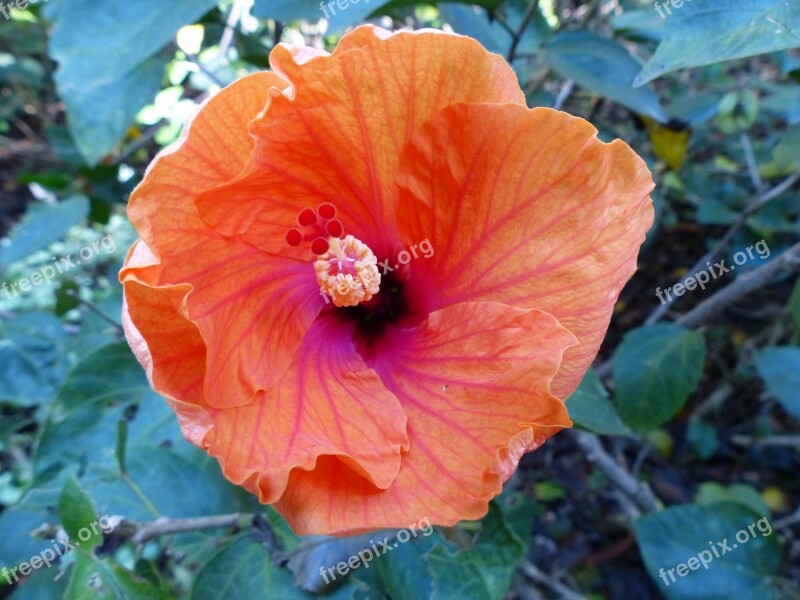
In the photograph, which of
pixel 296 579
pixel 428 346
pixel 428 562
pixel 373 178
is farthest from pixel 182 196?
pixel 428 562

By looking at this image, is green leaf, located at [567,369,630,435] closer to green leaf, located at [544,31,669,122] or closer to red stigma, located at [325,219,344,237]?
red stigma, located at [325,219,344,237]

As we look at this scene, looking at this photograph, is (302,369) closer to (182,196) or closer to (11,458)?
(182,196)

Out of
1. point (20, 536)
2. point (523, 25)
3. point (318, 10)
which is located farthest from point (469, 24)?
point (20, 536)

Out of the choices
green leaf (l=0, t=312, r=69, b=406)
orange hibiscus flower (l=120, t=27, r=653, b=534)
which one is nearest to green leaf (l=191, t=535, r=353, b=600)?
orange hibiscus flower (l=120, t=27, r=653, b=534)

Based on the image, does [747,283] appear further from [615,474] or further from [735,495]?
[735,495]

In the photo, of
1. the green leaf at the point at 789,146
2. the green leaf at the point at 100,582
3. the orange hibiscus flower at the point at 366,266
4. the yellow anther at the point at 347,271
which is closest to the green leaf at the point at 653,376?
the green leaf at the point at 789,146
